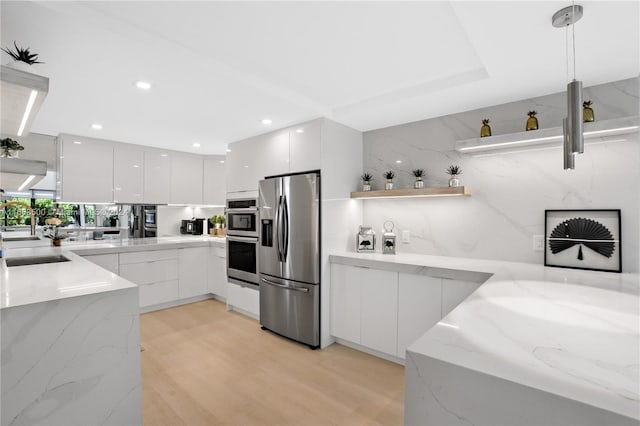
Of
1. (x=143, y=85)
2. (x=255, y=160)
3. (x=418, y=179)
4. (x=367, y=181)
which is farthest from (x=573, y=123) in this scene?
(x=255, y=160)

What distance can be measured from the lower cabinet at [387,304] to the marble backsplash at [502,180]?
60 centimetres

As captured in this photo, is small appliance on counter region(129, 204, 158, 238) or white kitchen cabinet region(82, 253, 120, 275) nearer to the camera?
white kitchen cabinet region(82, 253, 120, 275)

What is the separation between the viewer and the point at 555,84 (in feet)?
7.13

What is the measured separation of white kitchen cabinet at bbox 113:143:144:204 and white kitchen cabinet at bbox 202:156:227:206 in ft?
3.03

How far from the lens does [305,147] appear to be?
308 cm

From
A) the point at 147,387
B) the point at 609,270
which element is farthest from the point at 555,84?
the point at 147,387

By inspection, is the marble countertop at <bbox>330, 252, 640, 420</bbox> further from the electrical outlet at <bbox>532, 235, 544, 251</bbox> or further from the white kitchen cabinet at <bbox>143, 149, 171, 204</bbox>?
the white kitchen cabinet at <bbox>143, 149, 171, 204</bbox>

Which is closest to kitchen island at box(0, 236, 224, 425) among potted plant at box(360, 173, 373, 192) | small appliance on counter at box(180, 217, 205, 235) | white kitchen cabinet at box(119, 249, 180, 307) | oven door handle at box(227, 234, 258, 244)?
oven door handle at box(227, 234, 258, 244)

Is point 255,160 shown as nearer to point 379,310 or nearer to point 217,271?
point 217,271

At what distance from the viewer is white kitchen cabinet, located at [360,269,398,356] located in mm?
2613

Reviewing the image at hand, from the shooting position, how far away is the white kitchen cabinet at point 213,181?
4.92 m

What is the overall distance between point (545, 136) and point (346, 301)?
2.09m

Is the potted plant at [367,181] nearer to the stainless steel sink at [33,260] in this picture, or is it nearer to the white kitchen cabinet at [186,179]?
the stainless steel sink at [33,260]

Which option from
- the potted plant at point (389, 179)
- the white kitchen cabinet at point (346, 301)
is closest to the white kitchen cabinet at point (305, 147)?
the potted plant at point (389, 179)
